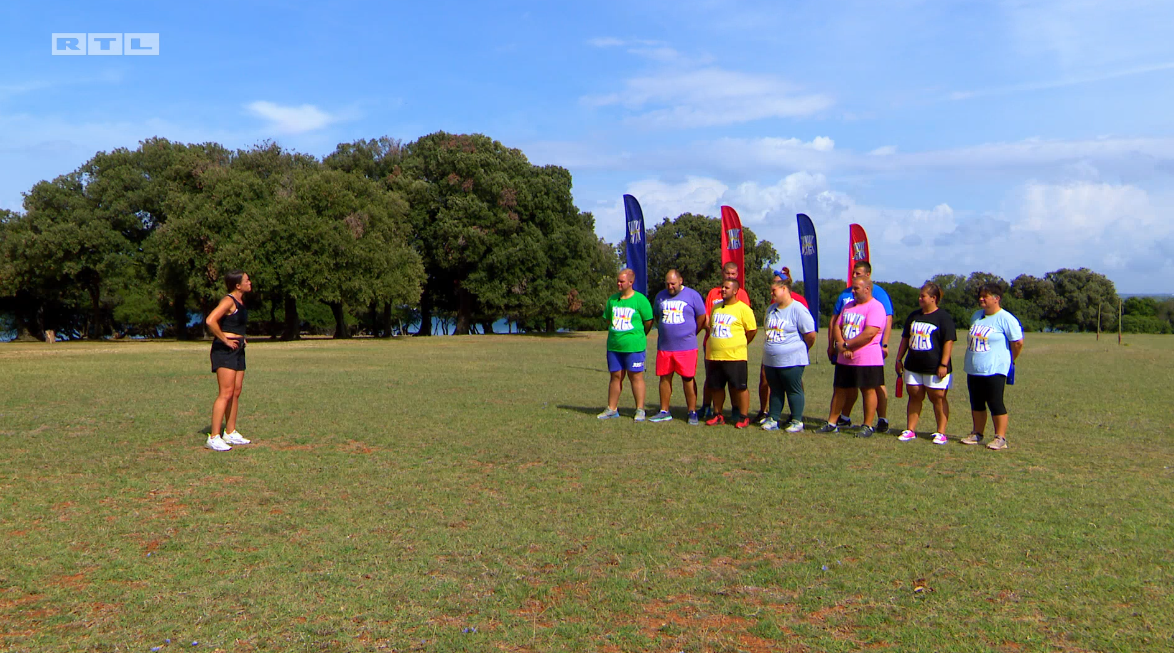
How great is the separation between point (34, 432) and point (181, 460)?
9.29ft

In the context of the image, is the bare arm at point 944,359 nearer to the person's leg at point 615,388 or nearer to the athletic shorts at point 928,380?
the athletic shorts at point 928,380

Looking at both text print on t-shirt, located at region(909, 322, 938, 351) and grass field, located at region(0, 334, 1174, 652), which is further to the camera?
text print on t-shirt, located at region(909, 322, 938, 351)

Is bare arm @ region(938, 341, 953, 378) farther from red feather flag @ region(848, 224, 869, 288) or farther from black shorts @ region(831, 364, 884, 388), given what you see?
red feather flag @ region(848, 224, 869, 288)

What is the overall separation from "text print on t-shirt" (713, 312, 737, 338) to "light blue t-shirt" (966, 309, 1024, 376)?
263cm

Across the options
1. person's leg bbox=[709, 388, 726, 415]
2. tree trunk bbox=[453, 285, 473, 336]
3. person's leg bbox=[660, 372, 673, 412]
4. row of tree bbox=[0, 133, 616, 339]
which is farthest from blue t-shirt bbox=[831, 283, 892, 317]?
tree trunk bbox=[453, 285, 473, 336]

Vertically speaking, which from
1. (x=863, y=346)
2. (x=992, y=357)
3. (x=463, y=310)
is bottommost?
(x=992, y=357)

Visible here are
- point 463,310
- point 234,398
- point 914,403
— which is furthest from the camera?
point 463,310

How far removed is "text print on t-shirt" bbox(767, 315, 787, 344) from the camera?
9992mm

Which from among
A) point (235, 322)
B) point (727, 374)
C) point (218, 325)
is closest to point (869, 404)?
point (727, 374)

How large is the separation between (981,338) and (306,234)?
33.2 m

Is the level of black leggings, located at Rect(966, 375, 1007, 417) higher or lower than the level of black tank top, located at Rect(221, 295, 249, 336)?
lower

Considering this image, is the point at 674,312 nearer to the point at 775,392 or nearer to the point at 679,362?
A: the point at 679,362

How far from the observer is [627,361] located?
10594 mm

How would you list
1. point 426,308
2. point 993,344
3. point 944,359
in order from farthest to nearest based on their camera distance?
point 426,308, point 944,359, point 993,344
